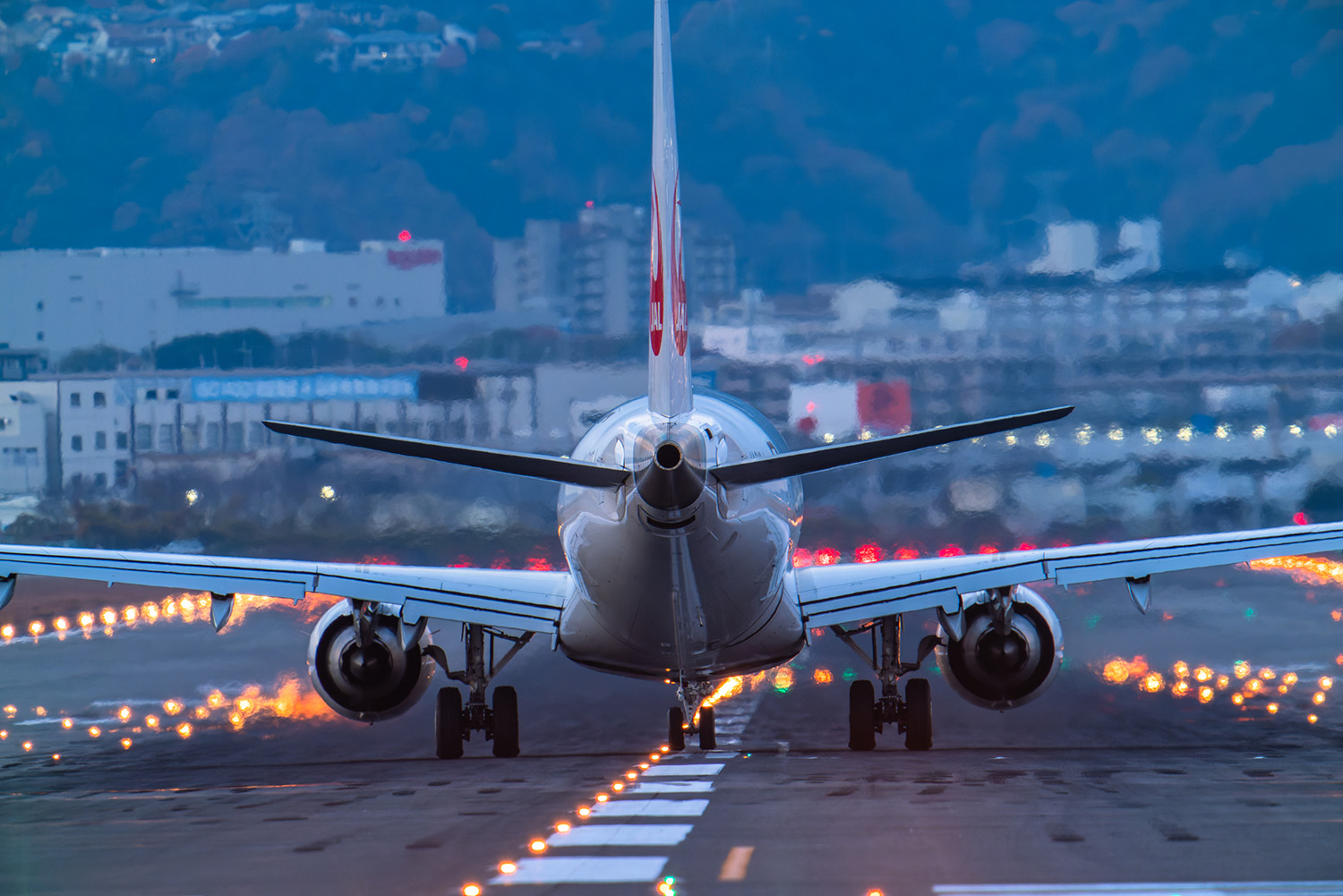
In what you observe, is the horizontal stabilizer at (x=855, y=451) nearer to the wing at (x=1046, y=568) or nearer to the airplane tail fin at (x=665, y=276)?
the airplane tail fin at (x=665, y=276)

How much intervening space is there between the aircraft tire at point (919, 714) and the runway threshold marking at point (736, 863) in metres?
10.7

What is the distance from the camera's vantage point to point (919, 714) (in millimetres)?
24719

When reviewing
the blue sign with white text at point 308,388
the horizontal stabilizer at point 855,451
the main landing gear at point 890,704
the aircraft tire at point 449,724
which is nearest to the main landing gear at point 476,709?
the aircraft tire at point 449,724

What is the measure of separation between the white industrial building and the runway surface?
9.61 meters

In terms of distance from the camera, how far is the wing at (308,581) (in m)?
22.2

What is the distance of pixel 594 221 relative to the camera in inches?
1879

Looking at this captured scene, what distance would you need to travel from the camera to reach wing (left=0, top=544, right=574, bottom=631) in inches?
872

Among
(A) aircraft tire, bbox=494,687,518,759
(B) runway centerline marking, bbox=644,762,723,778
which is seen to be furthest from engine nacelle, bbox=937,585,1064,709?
(A) aircraft tire, bbox=494,687,518,759

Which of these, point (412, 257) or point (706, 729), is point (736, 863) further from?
point (412, 257)

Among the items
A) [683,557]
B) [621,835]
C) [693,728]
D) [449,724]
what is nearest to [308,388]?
[449,724]

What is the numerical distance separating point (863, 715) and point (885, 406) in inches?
608

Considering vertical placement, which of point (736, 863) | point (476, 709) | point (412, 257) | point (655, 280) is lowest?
point (736, 863)

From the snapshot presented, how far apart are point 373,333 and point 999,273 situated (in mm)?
19143

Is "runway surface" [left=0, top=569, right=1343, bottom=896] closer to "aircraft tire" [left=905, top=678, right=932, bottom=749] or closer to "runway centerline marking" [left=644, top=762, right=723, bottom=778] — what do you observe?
"runway centerline marking" [left=644, top=762, right=723, bottom=778]
